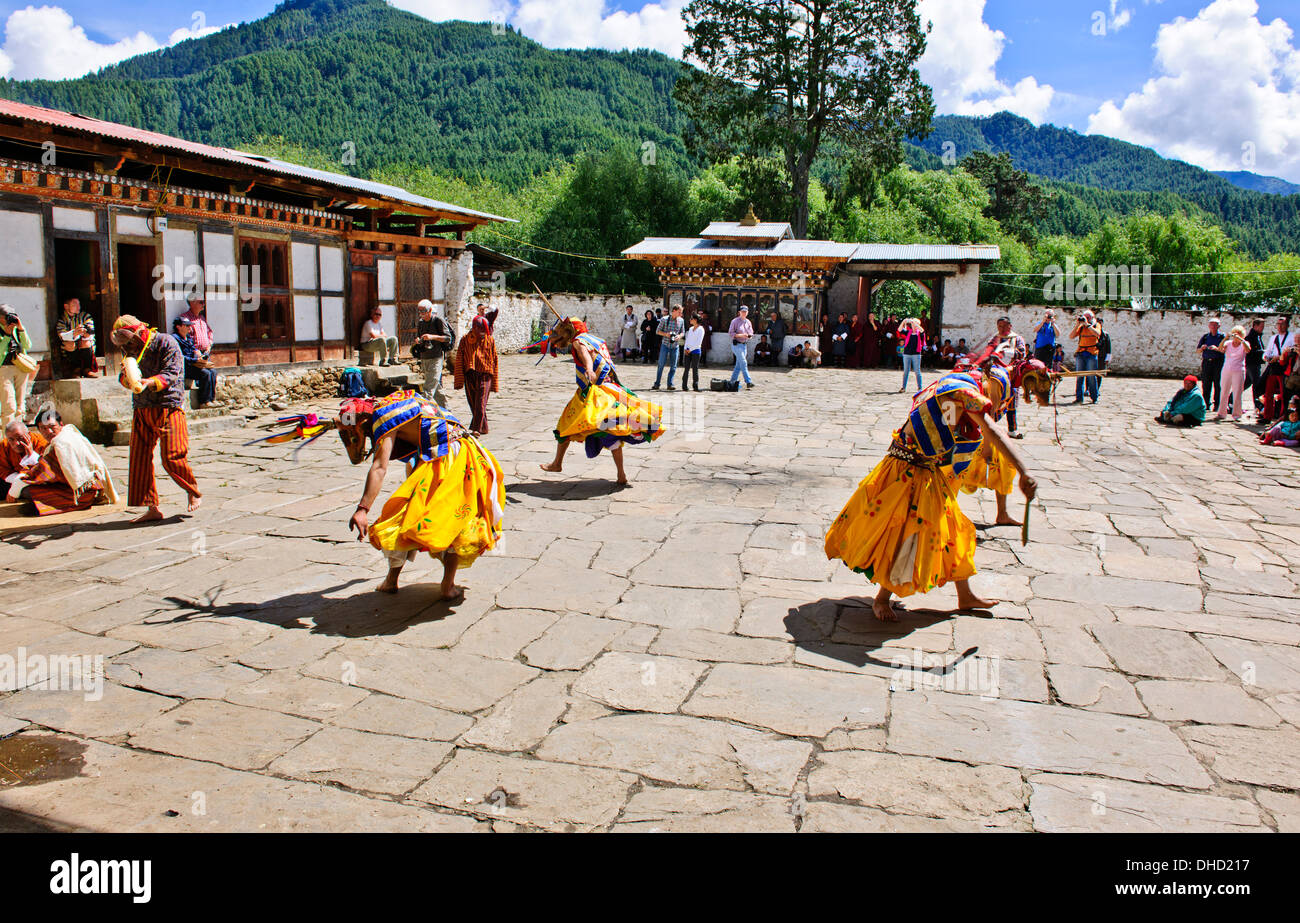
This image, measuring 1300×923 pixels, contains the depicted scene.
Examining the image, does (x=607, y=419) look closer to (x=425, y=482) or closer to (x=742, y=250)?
(x=425, y=482)

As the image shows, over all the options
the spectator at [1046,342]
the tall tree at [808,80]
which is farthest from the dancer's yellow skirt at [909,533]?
the tall tree at [808,80]

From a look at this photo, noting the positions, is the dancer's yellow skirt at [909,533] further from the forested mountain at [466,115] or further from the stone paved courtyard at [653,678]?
the forested mountain at [466,115]

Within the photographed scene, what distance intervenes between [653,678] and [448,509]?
56.0 inches

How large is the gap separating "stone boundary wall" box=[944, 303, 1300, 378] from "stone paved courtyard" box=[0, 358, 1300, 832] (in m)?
17.6

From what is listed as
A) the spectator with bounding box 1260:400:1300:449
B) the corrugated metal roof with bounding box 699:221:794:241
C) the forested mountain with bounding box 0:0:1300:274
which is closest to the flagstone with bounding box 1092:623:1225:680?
the spectator with bounding box 1260:400:1300:449

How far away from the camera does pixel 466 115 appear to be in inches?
3031

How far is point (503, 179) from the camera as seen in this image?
57.5m

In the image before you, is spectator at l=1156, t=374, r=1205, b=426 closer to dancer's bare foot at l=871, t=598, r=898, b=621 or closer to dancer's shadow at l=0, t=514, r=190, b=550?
dancer's bare foot at l=871, t=598, r=898, b=621

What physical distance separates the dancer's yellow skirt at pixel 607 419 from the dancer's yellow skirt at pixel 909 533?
3.17 meters

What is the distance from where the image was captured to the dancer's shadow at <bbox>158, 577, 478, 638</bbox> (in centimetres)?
457

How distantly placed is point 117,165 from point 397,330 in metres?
7.02

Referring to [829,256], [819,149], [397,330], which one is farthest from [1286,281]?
[397,330]

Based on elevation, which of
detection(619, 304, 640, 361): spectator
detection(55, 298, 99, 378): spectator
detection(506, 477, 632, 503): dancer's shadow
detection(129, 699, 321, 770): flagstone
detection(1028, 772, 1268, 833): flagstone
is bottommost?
detection(1028, 772, 1268, 833): flagstone

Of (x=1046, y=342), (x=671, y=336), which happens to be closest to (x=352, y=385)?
(x=671, y=336)
